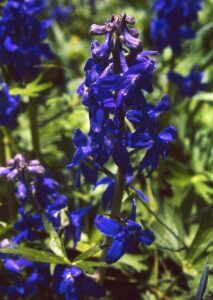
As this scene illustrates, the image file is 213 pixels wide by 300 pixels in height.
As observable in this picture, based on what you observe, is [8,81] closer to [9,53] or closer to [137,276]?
[9,53]

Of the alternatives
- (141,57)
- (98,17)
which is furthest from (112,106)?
(98,17)

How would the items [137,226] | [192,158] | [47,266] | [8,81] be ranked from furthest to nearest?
[192,158] < [8,81] < [47,266] < [137,226]

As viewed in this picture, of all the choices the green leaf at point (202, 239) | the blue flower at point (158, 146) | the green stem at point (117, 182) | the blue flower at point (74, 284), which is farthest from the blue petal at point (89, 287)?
the blue flower at point (158, 146)

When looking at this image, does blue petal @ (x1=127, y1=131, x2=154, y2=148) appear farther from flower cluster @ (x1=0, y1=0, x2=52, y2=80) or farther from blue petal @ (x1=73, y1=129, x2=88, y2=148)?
flower cluster @ (x1=0, y1=0, x2=52, y2=80)

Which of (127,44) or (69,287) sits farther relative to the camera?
(69,287)

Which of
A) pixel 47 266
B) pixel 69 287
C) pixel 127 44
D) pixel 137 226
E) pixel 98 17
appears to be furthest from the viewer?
pixel 98 17

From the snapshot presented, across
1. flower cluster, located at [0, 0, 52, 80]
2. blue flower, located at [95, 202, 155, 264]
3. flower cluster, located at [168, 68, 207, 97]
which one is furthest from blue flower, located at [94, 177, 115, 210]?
flower cluster, located at [168, 68, 207, 97]

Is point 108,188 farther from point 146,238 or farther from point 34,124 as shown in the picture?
point 34,124
